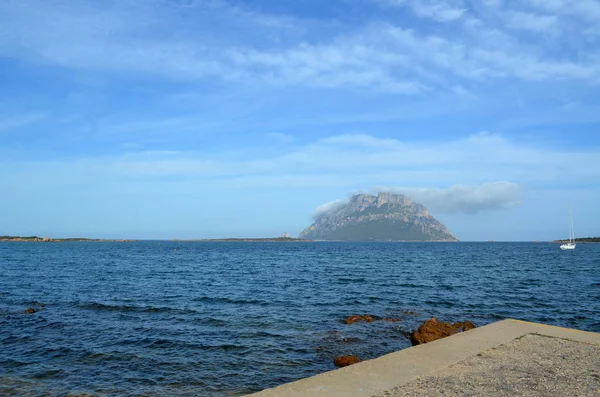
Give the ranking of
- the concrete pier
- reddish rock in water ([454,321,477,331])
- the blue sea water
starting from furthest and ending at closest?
1. reddish rock in water ([454,321,477,331])
2. the blue sea water
3. the concrete pier

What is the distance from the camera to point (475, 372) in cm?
1137

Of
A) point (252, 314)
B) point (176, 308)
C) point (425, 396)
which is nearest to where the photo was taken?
point (425, 396)

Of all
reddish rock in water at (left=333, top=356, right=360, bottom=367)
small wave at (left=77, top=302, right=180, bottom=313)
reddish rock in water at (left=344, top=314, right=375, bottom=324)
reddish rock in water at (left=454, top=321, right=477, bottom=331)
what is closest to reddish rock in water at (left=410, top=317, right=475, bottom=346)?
reddish rock in water at (left=454, top=321, right=477, bottom=331)

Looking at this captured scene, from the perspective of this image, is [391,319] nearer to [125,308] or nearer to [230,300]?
[230,300]

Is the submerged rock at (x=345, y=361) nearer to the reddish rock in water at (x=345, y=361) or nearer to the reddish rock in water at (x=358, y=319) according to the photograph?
the reddish rock in water at (x=345, y=361)

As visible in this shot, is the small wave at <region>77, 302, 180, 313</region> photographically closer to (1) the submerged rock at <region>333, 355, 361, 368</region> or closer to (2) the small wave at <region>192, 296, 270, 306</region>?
(2) the small wave at <region>192, 296, 270, 306</region>

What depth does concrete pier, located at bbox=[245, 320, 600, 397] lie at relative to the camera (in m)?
9.98

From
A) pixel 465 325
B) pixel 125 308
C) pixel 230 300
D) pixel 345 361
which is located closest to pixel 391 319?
pixel 465 325

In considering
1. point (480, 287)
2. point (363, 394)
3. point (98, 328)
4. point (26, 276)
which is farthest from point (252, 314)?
point (26, 276)

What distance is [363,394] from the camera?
10.0m

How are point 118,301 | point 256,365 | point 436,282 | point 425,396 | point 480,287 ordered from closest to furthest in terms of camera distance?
point 425,396
point 256,365
point 118,301
point 480,287
point 436,282

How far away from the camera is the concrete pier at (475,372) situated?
9.98 metres

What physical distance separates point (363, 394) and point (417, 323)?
50.0 feet

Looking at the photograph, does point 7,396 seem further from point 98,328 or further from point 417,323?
point 417,323
